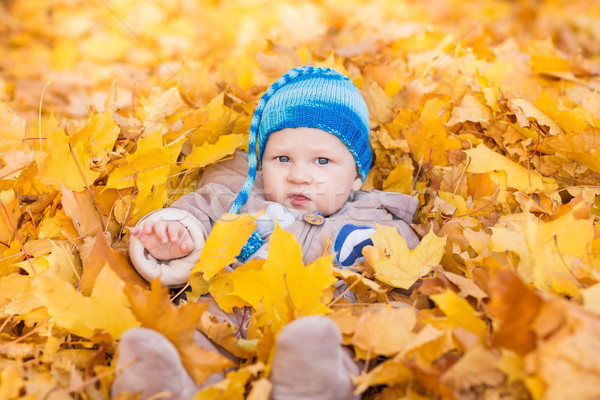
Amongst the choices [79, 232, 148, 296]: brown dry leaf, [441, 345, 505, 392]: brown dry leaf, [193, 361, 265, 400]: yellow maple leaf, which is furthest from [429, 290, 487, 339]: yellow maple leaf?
[79, 232, 148, 296]: brown dry leaf

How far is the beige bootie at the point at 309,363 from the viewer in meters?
1.00

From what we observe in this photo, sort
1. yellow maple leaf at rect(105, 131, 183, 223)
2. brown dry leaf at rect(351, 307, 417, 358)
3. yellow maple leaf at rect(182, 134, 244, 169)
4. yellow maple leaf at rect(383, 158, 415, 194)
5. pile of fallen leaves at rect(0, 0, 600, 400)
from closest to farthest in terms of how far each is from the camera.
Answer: pile of fallen leaves at rect(0, 0, 600, 400) → brown dry leaf at rect(351, 307, 417, 358) → yellow maple leaf at rect(105, 131, 183, 223) → yellow maple leaf at rect(182, 134, 244, 169) → yellow maple leaf at rect(383, 158, 415, 194)

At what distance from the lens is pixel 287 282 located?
1243 mm

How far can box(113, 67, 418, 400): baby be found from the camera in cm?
148

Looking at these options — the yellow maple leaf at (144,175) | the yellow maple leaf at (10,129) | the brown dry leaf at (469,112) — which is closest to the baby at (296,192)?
the yellow maple leaf at (144,175)

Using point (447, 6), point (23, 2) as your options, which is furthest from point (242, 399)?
point (447, 6)

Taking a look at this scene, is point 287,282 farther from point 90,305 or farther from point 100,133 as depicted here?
point 100,133

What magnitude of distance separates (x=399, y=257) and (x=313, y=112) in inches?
24.4

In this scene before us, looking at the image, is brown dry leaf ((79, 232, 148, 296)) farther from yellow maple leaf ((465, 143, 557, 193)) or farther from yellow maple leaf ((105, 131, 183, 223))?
yellow maple leaf ((465, 143, 557, 193))

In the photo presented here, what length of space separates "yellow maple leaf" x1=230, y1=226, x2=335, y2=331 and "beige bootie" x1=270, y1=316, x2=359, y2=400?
167mm

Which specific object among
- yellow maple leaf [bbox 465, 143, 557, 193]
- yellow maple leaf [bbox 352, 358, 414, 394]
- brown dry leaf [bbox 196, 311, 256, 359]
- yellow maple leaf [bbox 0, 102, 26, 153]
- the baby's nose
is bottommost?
brown dry leaf [bbox 196, 311, 256, 359]

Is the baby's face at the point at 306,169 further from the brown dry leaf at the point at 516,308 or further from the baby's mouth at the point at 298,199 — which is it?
the brown dry leaf at the point at 516,308

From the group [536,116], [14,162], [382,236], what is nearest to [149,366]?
[382,236]

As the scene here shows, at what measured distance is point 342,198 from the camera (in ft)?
5.97
